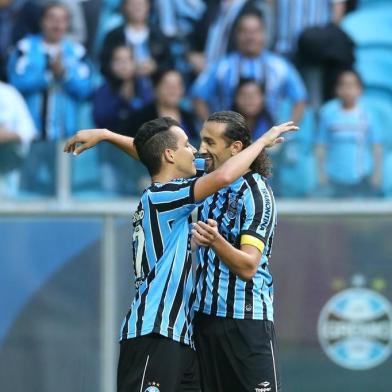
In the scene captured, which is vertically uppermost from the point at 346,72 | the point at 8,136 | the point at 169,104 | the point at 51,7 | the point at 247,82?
the point at 51,7

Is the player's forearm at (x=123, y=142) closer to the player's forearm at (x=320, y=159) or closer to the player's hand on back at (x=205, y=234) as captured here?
the player's hand on back at (x=205, y=234)

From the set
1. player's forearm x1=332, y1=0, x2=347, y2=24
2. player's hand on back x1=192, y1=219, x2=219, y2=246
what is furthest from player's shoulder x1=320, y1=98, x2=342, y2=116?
player's hand on back x1=192, y1=219, x2=219, y2=246

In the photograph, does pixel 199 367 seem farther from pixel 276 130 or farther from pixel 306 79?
pixel 306 79

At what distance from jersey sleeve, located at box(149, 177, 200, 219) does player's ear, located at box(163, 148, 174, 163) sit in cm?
12

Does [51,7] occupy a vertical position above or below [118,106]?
above

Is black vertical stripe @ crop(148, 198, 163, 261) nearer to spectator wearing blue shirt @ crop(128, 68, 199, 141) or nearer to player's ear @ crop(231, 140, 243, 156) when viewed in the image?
player's ear @ crop(231, 140, 243, 156)

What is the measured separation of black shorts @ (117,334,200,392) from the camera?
4.59 meters

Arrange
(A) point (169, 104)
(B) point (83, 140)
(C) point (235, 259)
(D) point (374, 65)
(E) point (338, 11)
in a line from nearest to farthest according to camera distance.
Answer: (C) point (235, 259)
(B) point (83, 140)
(A) point (169, 104)
(D) point (374, 65)
(E) point (338, 11)

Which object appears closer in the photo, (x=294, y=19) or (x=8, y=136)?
(x=8, y=136)

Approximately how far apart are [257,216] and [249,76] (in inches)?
155

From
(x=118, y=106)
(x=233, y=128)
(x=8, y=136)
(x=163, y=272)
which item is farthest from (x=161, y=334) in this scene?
(x=118, y=106)

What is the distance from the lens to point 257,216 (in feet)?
15.3

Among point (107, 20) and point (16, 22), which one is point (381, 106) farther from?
point (16, 22)

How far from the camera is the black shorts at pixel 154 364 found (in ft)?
15.1
